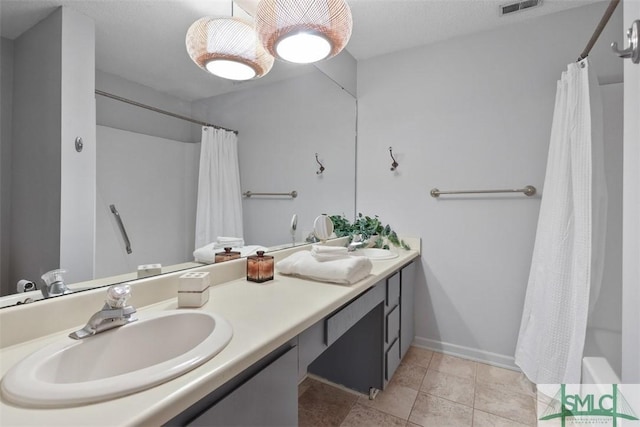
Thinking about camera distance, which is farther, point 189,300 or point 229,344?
point 189,300

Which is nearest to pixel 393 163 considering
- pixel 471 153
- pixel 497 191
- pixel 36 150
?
pixel 471 153

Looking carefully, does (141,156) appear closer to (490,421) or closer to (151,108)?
(151,108)

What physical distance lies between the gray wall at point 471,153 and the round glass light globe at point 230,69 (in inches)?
49.1

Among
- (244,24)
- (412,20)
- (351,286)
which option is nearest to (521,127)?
(412,20)

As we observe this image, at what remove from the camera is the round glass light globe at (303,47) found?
47.9 inches

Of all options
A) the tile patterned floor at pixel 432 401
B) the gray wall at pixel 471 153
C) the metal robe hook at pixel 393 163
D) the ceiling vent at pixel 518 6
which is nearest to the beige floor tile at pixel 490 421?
the tile patterned floor at pixel 432 401

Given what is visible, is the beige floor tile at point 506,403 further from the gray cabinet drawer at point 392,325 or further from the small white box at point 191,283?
the small white box at point 191,283

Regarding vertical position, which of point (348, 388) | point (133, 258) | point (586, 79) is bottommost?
point (348, 388)

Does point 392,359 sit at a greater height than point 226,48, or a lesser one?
lesser

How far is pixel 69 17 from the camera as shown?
837 mm

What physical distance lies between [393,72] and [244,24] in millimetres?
1389

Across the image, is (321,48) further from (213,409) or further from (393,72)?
(213,409)

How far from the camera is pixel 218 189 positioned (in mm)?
1284

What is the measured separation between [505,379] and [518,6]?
7.38 feet
